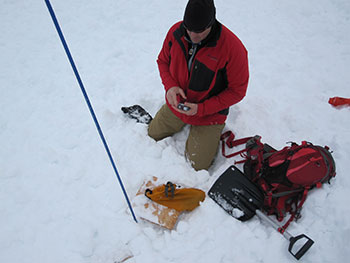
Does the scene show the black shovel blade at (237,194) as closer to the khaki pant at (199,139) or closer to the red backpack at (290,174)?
the red backpack at (290,174)

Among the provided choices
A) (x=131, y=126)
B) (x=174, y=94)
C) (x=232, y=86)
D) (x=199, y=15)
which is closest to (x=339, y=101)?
(x=232, y=86)

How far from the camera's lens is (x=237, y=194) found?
2.24m

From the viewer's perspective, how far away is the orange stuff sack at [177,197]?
7.34 ft

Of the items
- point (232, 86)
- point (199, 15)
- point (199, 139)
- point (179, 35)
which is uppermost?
point (199, 15)

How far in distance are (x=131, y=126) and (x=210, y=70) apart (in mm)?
1360

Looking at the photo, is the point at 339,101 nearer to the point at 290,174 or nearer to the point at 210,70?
the point at 290,174

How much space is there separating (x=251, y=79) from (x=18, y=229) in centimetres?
352

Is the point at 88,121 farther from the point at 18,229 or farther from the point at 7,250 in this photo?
the point at 7,250

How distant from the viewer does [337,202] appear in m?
2.06

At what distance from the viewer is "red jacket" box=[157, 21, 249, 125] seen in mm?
1961

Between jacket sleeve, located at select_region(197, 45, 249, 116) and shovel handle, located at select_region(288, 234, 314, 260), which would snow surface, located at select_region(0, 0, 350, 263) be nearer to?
shovel handle, located at select_region(288, 234, 314, 260)

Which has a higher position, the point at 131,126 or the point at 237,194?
the point at 131,126

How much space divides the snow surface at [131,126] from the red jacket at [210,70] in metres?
0.71

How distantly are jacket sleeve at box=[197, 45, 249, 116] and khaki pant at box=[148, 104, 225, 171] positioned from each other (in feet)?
1.10
